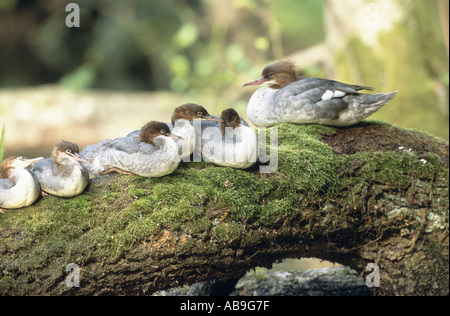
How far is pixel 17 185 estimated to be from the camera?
134 inches

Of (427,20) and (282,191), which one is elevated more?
(427,20)

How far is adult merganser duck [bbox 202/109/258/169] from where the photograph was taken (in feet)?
12.7

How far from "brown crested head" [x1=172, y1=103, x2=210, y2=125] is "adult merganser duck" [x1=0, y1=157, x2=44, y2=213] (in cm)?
116

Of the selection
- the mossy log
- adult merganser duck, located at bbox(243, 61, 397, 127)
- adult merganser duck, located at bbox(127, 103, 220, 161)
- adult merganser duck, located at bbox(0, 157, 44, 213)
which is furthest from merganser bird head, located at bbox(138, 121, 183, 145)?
adult merganser duck, located at bbox(243, 61, 397, 127)

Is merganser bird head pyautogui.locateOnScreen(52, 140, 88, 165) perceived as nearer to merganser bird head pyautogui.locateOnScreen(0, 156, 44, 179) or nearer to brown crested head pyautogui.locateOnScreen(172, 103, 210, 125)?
merganser bird head pyautogui.locateOnScreen(0, 156, 44, 179)

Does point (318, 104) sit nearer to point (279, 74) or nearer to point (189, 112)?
point (279, 74)

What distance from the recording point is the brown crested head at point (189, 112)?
3893 mm

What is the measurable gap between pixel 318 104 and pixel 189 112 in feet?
4.52

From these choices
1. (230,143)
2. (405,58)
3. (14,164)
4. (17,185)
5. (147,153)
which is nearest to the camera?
(17,185)

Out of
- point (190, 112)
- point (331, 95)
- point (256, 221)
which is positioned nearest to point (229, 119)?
point (190, 112)

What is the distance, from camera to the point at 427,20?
7.90 meters

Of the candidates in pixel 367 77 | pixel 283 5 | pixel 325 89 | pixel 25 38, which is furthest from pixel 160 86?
pixel 325 89
